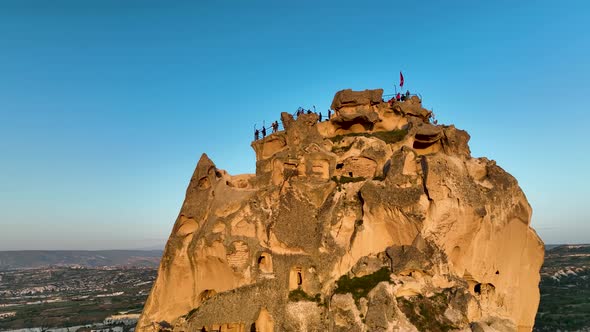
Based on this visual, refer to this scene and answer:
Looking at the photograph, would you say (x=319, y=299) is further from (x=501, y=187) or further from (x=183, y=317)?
(x=501, y=187)

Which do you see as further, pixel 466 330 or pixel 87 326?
pixel 87 326

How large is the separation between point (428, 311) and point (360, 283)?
3499 mm

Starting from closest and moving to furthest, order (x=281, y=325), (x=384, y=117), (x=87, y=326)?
(x=281, y=325) < (x=384, y=117) < (x=87, y=326)

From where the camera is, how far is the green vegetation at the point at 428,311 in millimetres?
23359

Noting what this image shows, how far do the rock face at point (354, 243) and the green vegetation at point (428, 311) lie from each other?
54mm

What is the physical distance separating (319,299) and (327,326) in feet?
4.79

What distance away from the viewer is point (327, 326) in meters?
24.7

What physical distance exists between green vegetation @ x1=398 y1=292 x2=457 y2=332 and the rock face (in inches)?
2.1

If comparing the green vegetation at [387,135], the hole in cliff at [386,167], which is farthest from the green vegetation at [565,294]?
the hole in cliff at [386,167]

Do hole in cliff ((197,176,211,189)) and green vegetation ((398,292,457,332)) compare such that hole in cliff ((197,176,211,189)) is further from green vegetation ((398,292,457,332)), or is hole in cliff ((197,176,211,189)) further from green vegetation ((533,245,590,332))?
green vegetation ((533,245,590,332))

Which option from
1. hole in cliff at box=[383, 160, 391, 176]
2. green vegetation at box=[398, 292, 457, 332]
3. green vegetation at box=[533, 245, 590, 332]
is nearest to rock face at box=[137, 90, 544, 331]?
green vegetation at box=[398, 292, 457, 332]

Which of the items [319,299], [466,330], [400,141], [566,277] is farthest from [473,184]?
[566,277]

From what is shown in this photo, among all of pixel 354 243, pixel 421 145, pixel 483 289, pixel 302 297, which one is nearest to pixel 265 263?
pixel 302 297

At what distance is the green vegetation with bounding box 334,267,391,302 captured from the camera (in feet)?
81.7
